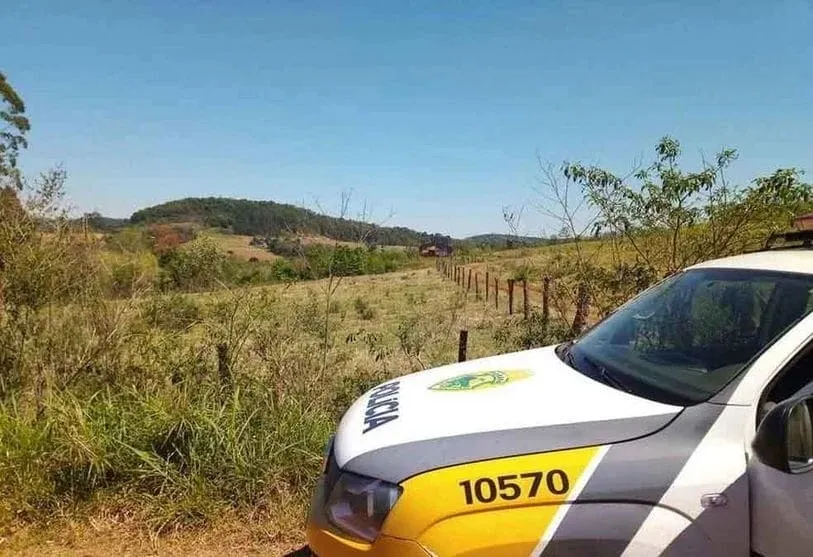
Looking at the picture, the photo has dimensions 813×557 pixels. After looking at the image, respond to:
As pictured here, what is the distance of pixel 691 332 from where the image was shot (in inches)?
104

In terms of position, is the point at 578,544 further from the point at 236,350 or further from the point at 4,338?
the point at 4,338

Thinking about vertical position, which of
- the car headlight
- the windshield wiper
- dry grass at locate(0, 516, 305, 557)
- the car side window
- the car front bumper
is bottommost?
dry grass at locate(0, 516, 305, 557)

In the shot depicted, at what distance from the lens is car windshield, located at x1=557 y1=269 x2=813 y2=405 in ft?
7.15

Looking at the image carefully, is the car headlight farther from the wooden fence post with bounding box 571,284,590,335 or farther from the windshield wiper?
the wooden fence post with bounding box 571,284,590,335

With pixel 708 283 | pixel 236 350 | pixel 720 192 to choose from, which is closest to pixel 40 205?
pixel 236 350

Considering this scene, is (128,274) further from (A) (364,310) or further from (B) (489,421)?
(A) (364,310)

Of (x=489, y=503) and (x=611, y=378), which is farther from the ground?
(x=611, y=378)

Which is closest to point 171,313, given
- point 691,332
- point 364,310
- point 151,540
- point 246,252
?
point 246,252

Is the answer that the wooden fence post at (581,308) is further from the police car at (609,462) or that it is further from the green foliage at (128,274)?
the green foliage at (128,274)

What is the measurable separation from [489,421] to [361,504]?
0.52 metres

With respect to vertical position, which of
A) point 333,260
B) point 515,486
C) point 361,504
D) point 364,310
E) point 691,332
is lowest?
point 364,310

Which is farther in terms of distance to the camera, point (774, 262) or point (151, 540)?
point (151, 540)

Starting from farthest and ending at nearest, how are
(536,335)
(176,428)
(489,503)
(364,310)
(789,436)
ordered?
(364,310), (536,335), (176,428), (489,503), (789,436)

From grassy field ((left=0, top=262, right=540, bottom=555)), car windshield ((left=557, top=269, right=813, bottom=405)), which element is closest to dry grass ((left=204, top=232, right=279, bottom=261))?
grassy field ((left=0, top=262, right=540, bottom=555))
